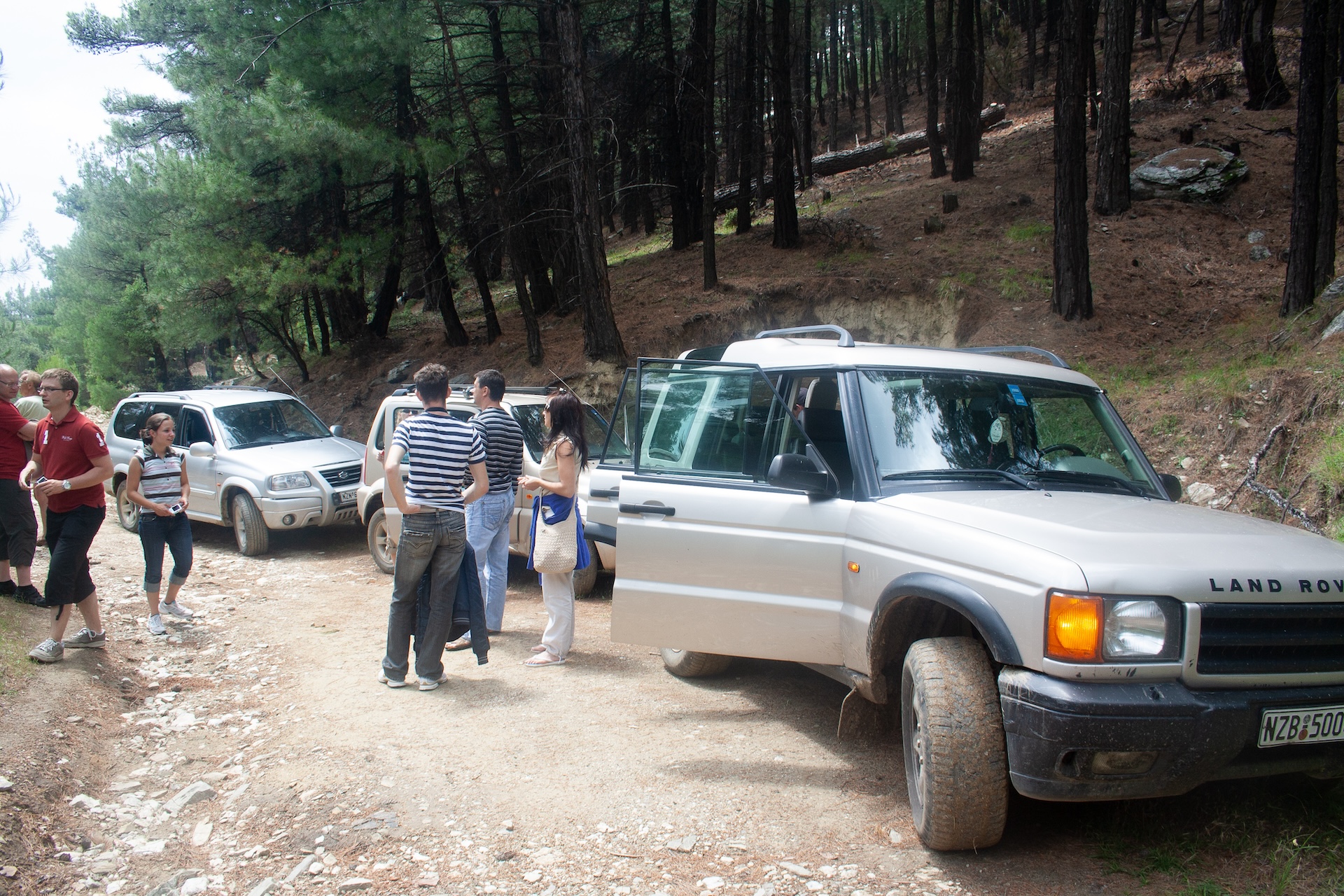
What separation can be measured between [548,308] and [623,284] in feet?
5.67

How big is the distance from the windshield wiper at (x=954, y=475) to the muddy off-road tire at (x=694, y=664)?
75.5 inches

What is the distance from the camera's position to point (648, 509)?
475 cm

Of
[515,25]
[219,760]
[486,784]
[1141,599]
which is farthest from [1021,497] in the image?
[515,25]

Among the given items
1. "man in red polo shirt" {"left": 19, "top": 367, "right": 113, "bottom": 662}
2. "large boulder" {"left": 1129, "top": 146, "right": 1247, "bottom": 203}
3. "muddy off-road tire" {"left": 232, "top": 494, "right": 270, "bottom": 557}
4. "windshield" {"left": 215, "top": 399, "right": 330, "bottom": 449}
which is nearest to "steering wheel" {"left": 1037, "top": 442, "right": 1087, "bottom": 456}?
"man in red polo shirt" {"left": 19, "top": 367, "right": 113, "bottom": 662}

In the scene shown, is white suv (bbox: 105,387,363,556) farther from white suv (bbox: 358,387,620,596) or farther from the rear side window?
white suv (bbox: 358,387,620,596)

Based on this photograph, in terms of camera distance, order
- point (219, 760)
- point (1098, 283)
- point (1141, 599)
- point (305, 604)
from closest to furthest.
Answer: point (1141, 599) < point (219, 760) < point (305, 604) < point (1098, 283)

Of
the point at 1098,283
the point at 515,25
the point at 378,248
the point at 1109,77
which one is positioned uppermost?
the point at 515,25

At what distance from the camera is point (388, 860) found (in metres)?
3.66

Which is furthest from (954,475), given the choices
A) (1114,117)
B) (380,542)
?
(1114,117)

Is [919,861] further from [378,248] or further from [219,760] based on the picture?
[378,248]

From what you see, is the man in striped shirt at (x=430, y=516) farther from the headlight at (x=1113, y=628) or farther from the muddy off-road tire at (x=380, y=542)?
the headlight at (x=1113, y=628)

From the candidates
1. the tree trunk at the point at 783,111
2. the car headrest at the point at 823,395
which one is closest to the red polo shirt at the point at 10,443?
the car headrest at the point at 823,395

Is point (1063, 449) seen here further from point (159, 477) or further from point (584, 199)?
point (584, 199)

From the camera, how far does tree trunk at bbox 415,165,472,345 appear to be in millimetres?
17891
